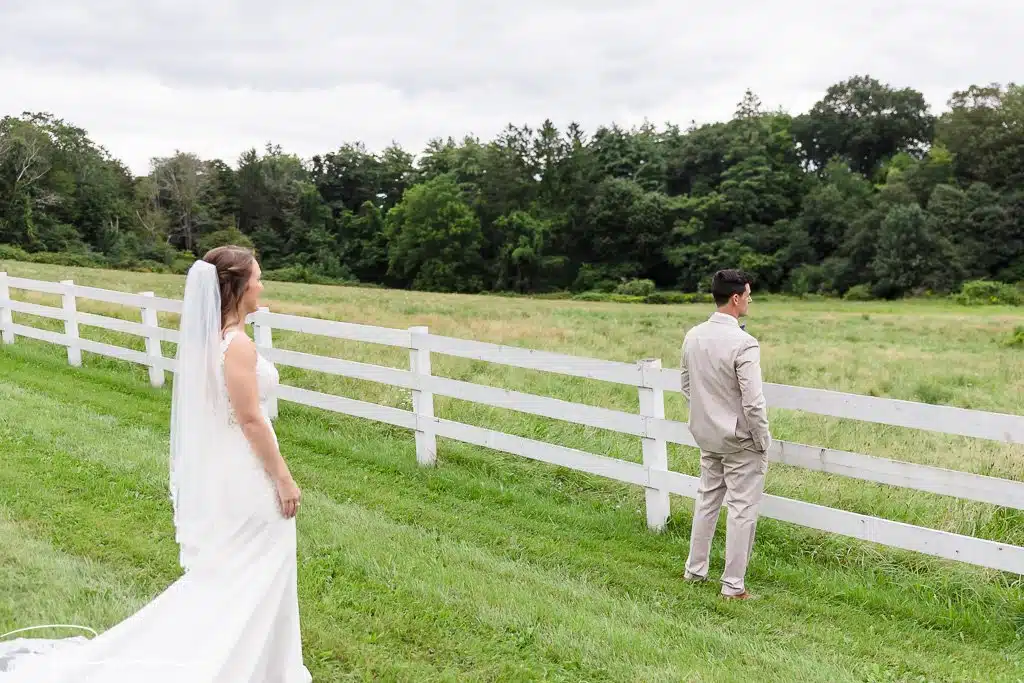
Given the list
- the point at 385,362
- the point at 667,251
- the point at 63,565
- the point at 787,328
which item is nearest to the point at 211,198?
the point at 667,251

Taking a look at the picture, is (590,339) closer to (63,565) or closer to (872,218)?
(63,565)

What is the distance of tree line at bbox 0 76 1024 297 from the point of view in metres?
66.6

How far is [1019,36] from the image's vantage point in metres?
80.2

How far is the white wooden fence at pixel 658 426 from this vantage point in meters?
4.51

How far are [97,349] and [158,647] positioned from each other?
8.67 m

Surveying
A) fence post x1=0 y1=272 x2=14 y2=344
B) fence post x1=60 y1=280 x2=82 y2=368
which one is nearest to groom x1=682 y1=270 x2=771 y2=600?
fence post x1=60 y1=280 x2=82 y2=368

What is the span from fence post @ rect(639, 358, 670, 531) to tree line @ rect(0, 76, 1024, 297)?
63.2m

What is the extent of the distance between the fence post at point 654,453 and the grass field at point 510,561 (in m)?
0.13

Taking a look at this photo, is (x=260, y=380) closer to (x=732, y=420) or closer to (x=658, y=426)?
(x=732, y=420)

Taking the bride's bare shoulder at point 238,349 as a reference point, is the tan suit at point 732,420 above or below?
below

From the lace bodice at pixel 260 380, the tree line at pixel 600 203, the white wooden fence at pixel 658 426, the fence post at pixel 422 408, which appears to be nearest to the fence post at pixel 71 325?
the white wooden fence at pixel 658 426

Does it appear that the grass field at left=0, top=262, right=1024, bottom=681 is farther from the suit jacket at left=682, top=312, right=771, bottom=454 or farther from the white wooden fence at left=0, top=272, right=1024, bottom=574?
the suit jacket at left=682, top=312, right=771, bottom=454

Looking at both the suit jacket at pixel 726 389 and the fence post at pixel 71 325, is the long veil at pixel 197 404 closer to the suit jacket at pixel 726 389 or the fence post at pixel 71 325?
the suit jacket at pixel 726 389

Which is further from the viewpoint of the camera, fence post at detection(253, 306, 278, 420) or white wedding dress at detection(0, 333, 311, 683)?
fence post at detection(253, 306, 278, 420)
